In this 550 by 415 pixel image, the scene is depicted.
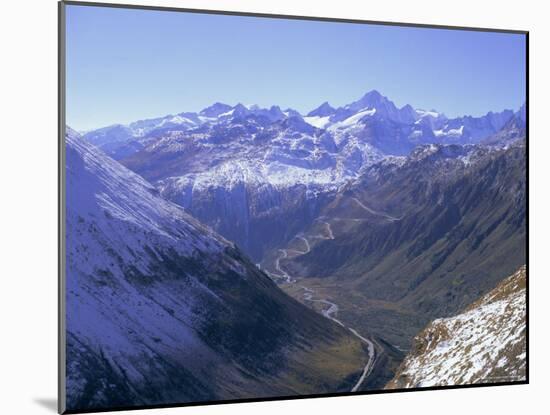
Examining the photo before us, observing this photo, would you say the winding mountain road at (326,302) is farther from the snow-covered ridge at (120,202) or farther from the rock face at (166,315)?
the snow-covered ridge at (120,202)

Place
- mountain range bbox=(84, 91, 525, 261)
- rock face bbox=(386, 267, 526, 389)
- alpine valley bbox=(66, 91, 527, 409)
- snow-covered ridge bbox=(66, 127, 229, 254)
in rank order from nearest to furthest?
snow-covered ridge bbox=(66, 127, 229, 254), alpine valley bbox=(66, 91, 527, 409), rock face bbox=(386, 267, 526, 389), mountain range bbox=(84, 91, 525, 261)

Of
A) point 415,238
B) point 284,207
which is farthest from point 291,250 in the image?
point 415,238

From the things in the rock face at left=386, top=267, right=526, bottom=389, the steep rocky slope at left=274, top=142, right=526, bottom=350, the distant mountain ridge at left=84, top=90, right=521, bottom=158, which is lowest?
the rock face at left=386, top=267, right=526, bottom=389

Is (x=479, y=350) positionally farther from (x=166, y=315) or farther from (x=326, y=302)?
(x=166, y=315)

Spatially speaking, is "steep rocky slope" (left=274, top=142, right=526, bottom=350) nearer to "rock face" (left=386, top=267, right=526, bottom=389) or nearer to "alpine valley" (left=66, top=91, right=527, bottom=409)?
"alpine valley" (left=66, top=91, right=527, bottom=409)

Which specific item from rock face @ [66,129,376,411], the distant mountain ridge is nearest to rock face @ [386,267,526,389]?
rock face @ [66,129,376,411]

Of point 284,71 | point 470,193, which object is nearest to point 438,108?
point 470,193
